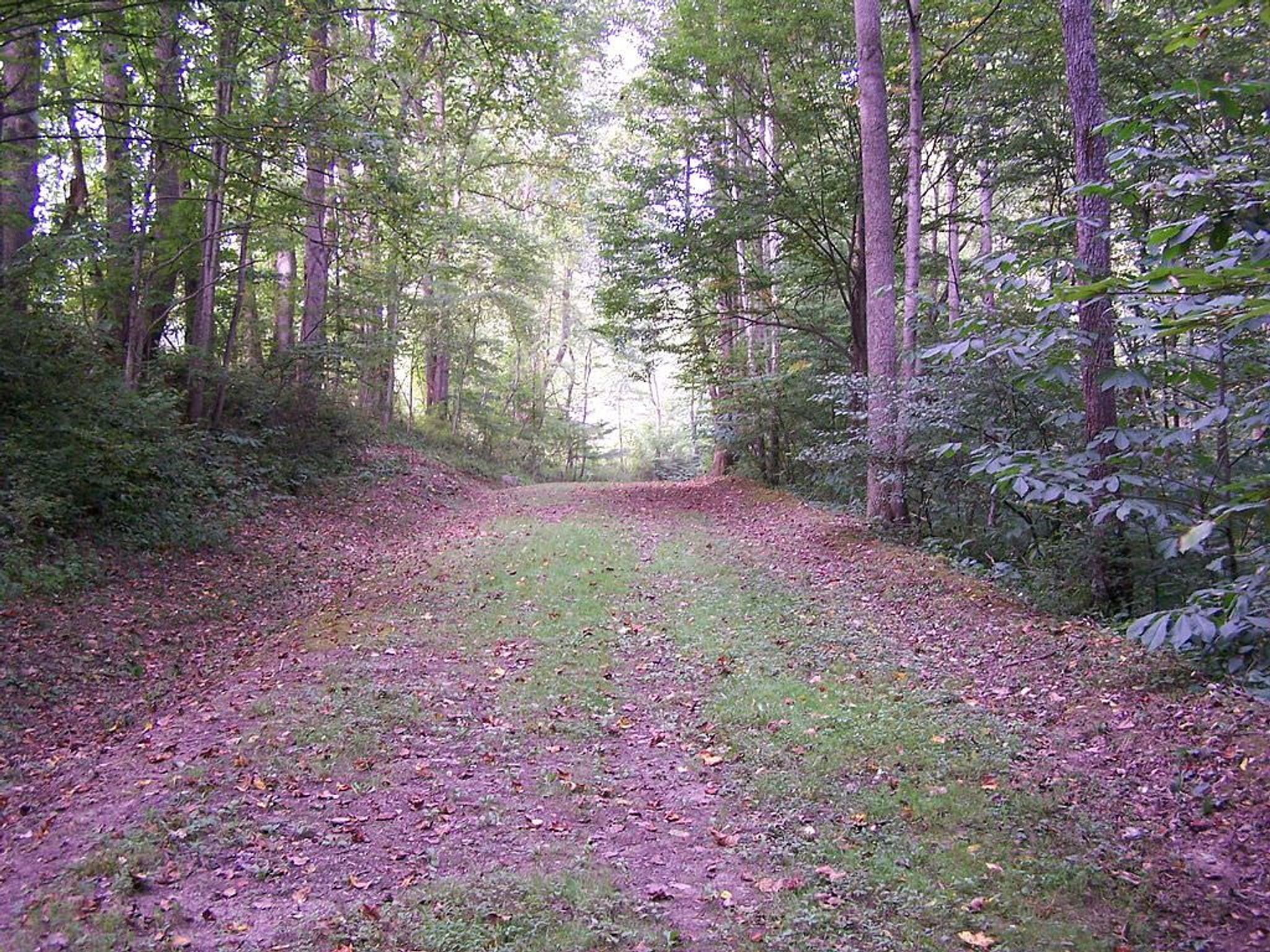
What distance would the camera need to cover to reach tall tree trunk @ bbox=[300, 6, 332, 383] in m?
11.7

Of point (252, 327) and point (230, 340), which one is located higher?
point (252, 327)

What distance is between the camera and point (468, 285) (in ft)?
88.8

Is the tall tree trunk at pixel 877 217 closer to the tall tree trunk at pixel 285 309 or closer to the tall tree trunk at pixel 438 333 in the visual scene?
the tall tree trunk at pixel 438 333

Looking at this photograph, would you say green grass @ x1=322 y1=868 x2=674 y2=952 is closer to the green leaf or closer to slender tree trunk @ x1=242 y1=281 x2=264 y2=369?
the green leaf

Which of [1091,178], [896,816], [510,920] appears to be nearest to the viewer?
[510,920]

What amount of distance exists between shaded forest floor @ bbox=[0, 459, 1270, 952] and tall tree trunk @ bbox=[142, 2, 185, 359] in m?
4.95

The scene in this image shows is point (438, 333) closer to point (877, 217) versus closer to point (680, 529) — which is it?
point (680, 529)

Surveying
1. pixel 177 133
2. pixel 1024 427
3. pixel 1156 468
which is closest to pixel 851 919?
pixel 1156 468

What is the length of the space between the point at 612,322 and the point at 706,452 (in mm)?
10905

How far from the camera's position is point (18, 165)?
10133mm

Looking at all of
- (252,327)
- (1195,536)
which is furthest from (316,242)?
(1195,536)

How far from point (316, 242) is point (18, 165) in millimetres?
3514

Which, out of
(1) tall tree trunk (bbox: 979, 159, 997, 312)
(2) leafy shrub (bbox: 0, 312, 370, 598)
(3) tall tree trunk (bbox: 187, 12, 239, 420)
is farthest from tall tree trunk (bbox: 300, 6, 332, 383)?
(1) tall tree trunk (bbox: 979, 159, 997, 312)

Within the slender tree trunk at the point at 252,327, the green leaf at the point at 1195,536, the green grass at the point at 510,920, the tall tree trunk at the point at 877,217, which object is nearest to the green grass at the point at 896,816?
the green grass at the point at 510,920
